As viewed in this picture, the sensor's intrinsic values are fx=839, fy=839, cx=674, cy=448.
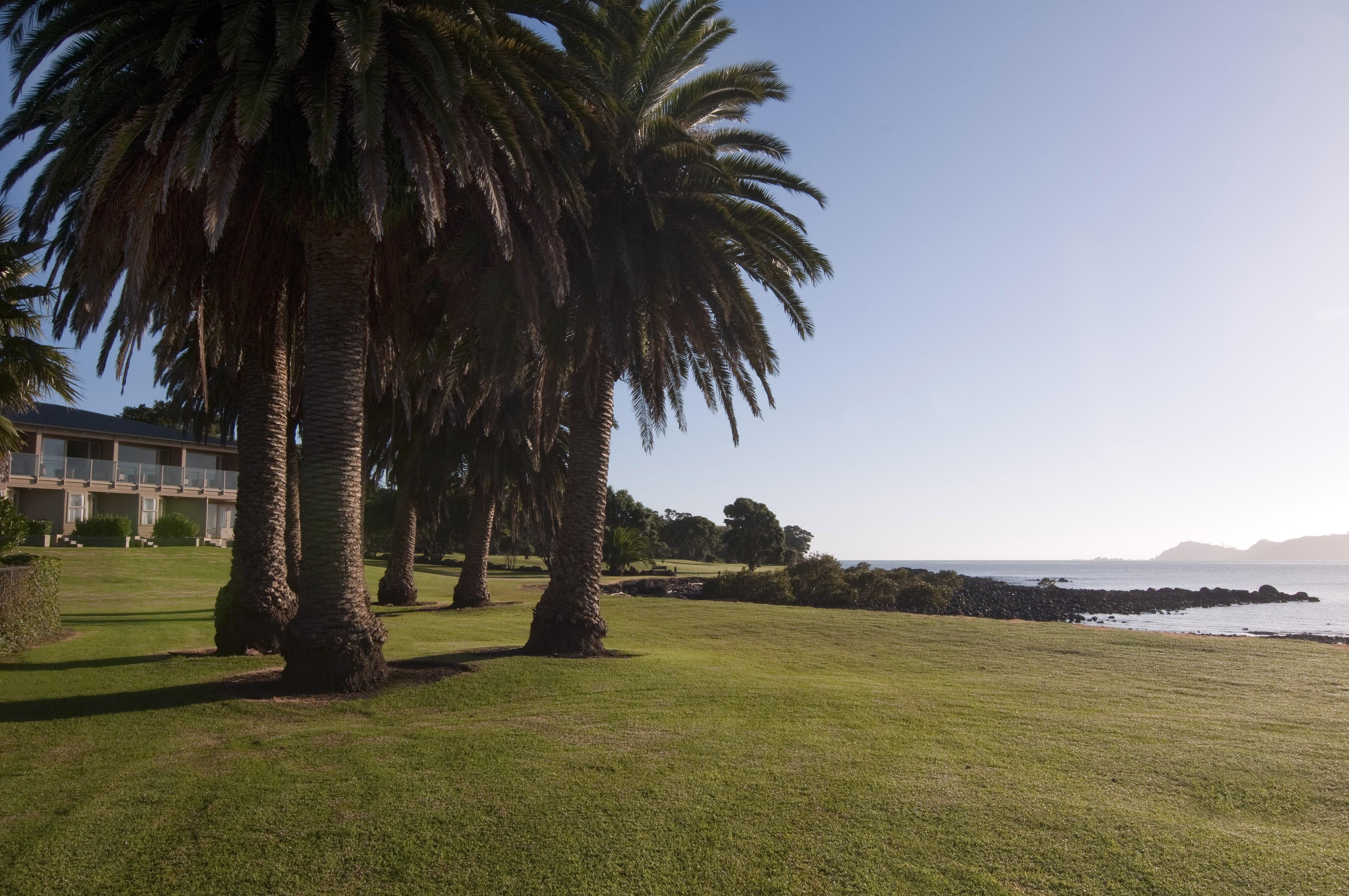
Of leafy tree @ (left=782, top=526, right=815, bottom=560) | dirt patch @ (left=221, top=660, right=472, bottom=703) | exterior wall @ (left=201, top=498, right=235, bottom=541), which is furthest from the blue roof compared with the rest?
leafy tree @ (left=782, top=526, right=815, bottom=560)

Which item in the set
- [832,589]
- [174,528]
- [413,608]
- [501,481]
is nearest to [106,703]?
[413,608]

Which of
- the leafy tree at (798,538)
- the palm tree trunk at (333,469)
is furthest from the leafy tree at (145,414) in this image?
the leafy tree at (798,538)

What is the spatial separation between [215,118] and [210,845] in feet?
25.6

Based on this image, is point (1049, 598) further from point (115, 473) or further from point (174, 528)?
point (115, 473)

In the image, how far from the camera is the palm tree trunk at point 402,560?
94.7ft

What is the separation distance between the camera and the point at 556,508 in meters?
30.2

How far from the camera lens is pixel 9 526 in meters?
14.9

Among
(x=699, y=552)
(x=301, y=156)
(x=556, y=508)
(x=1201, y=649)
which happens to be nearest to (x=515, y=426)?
(x=556, y=508)

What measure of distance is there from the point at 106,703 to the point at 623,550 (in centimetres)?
4364

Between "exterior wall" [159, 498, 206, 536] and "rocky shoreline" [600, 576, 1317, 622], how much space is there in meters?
24.2

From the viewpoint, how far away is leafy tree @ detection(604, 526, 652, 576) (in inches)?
2104

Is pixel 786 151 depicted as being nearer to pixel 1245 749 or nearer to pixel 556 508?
pixel 1245 749

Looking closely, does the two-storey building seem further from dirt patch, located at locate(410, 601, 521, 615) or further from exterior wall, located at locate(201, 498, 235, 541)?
dirt patch, located at locate(410, 601, 521, 615)

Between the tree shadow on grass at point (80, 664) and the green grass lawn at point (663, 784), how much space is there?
80mm
